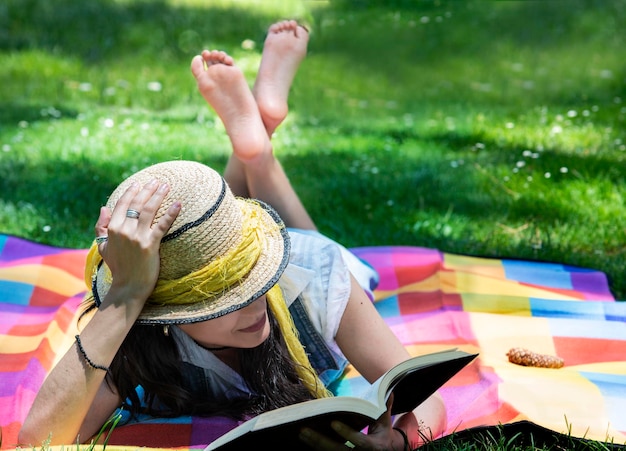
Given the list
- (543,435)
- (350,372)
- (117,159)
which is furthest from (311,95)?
(543,435)

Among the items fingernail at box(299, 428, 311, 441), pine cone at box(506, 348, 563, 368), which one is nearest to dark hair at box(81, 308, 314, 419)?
fingernail at box(299, 428, 311, 441)

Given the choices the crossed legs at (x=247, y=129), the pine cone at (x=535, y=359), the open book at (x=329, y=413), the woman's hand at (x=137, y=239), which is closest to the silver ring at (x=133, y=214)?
the woman's hand at (x=137, y=239)

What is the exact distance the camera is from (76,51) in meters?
7.04

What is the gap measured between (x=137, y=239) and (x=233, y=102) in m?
1.21

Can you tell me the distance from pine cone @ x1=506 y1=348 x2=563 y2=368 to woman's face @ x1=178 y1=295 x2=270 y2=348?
0.89m

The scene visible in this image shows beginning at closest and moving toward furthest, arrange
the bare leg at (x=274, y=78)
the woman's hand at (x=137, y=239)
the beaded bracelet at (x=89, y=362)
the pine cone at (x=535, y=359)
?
1. the woman's hand at (x=137, y=239)
2. the beaded bracelet at (x=89, y=362)
3. the pine cone at (x=535, y=359)
4. the bare leg at (x=274, y=78)

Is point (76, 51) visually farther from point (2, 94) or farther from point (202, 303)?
point (202, 303)

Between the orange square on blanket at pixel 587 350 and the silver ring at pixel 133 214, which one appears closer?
the silver ring at pixel 133 214

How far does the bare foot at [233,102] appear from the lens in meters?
2.88

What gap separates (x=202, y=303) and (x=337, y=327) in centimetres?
51

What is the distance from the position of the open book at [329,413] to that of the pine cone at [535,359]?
0.75m

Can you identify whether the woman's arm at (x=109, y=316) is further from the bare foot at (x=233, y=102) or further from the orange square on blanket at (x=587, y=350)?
the orange square on blanket at (x=587, y=350)

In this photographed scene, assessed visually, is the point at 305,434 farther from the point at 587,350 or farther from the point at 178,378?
the point at 587,350

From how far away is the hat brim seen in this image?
1863 mm
